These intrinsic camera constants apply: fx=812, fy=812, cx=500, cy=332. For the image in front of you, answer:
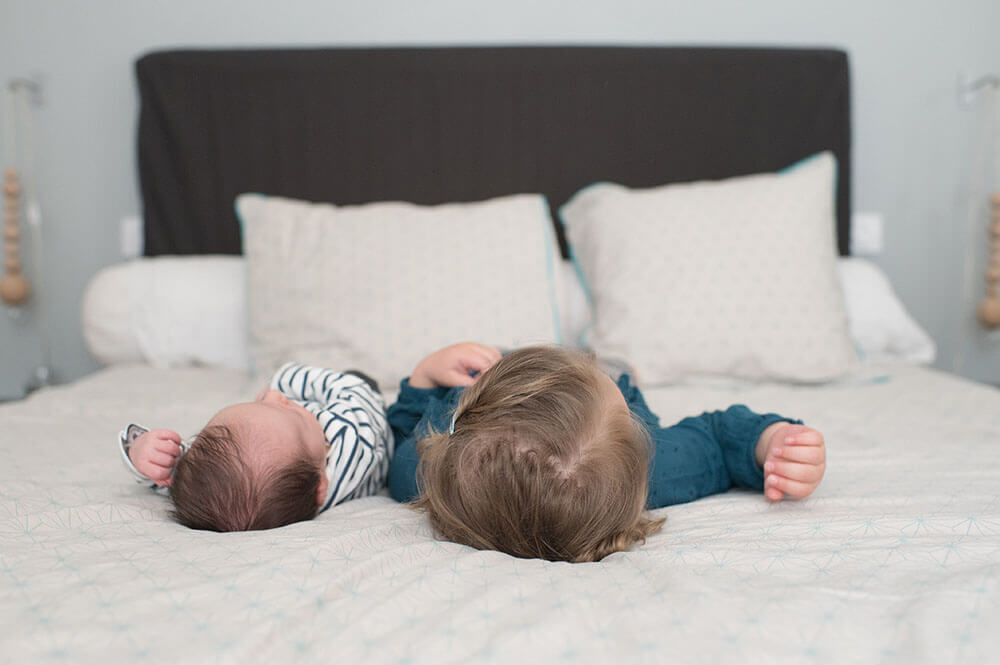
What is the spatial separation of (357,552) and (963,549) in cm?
53

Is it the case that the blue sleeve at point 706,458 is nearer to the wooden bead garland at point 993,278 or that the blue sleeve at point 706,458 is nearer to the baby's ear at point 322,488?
the baby's ear at point 322,488

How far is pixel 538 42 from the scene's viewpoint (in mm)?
2246

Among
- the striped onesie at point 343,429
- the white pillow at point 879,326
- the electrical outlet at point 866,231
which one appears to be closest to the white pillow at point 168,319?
the striped onesie at point 343,429

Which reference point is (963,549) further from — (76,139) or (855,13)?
(76,139)

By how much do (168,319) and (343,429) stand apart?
1.09 metres

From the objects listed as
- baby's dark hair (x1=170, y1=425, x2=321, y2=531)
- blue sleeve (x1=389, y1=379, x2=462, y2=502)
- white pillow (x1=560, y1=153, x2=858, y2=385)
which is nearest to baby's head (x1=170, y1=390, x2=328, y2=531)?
baby's dark hair (x1=170, y1=425, x2=321, y2=531)

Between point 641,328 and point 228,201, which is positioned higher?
point 228,201

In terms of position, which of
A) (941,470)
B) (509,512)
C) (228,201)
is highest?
(228,201)

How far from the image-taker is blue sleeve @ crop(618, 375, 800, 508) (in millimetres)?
977

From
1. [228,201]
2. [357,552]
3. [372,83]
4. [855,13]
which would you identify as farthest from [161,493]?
[855,13]

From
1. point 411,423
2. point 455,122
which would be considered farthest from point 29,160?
point 411,423

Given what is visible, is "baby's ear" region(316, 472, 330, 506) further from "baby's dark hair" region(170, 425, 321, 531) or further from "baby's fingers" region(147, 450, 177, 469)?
"baby's fingers" region(147, 450, 177, 469)

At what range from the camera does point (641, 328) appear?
169cm

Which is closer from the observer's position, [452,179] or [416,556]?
[416,556]
